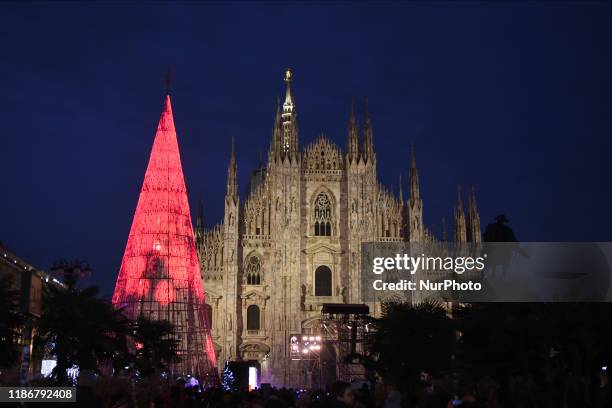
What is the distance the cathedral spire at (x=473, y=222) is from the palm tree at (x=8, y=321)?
40.6m

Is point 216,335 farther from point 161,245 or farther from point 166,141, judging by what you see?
point 166,141

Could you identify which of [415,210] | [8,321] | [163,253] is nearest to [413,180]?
[415,210]

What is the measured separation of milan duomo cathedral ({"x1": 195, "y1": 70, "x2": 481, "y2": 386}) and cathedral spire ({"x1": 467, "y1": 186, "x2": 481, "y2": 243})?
83 millimetres

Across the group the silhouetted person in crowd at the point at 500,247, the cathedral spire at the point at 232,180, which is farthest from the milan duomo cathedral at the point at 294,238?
the silhouetted person in crowd at the point at 500,247

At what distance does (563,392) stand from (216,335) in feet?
137

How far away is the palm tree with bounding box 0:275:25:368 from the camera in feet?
60.5

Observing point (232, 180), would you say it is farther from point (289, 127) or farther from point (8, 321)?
point (8, 321)

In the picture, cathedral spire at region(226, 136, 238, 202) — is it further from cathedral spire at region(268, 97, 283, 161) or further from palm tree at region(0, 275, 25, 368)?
palm tree at region(0, 275, 25, 368)

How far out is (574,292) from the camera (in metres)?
19.1

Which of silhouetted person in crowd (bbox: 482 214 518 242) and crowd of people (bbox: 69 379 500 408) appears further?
silhouetted person in crowd (bbox: 482 214 518 242)

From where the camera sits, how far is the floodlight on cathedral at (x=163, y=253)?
40.1m

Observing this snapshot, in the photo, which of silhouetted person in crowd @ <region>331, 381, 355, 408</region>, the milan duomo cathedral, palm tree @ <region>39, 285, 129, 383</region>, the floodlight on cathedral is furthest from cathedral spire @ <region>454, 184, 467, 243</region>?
silhouetted person in crowd @ <region>331, 381, 355, 408</region>

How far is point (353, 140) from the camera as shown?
54781mm

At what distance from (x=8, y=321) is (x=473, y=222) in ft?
138
